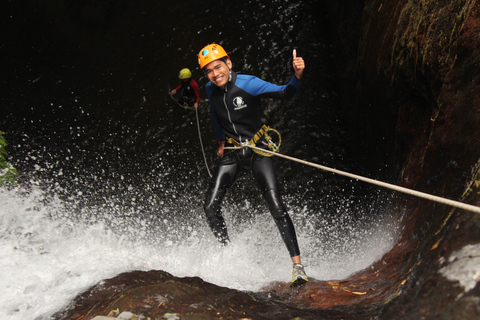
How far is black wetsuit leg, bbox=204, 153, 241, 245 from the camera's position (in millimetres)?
4211

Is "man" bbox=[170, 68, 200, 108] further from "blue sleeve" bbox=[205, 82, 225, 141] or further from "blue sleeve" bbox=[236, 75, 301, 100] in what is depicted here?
"blue sleeve" bbox=[236, 75, 301, 100]

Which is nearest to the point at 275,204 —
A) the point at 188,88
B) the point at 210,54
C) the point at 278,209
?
the point at 278,209

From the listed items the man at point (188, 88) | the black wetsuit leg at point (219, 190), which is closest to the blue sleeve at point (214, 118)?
the black wetsuit leg at point (219, 190)

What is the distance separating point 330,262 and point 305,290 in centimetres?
178

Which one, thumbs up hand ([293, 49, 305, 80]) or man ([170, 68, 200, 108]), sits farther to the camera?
man ([170, 68, 200, 108])

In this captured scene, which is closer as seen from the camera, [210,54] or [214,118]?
[210,54]

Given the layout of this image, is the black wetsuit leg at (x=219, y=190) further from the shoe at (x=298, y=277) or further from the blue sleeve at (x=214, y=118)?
the shoe at (x=298, y=277)

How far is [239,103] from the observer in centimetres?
407

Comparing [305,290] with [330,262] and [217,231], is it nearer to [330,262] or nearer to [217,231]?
[217,231]

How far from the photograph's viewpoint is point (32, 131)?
9.30 m

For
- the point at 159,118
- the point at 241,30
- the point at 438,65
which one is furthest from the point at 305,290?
the point at 241,30

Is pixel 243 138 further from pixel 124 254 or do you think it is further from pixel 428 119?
pixel 428 119

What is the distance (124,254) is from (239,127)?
1905 millimetres

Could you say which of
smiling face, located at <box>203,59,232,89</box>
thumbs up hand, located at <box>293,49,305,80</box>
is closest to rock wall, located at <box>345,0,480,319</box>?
thumbs up hand, located at <box>293,49,305,80</box>
